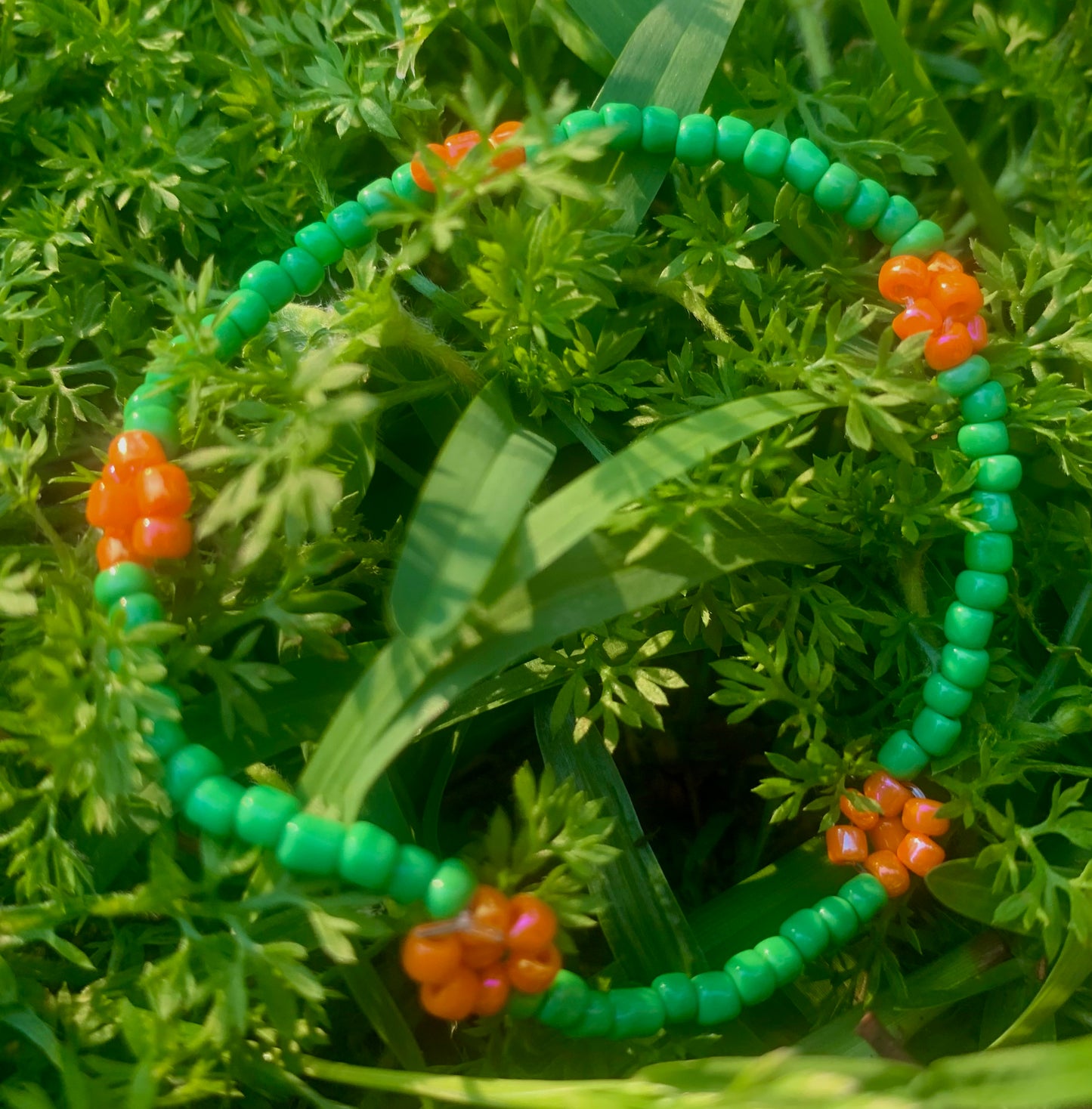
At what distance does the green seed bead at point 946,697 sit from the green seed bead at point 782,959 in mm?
382

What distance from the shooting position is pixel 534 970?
1.23 m

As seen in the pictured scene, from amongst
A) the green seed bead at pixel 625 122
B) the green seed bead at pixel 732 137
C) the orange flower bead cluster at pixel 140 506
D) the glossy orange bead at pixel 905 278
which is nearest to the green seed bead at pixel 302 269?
the orange flower bead cluster at pixel 140 506

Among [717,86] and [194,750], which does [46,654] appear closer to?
[194,750]

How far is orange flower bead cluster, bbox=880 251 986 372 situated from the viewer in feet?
4.98

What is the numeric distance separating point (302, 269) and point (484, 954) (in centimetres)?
96

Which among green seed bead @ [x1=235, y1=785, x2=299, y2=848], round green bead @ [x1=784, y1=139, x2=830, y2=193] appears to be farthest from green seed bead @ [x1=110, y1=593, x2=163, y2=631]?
round green bead @ [x1=784, y1=139, x2=830, y2=193]

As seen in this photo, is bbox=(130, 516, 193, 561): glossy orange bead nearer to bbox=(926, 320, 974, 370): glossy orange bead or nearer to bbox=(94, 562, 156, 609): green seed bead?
bbox=(94, 562, 156, 609): green seed bead

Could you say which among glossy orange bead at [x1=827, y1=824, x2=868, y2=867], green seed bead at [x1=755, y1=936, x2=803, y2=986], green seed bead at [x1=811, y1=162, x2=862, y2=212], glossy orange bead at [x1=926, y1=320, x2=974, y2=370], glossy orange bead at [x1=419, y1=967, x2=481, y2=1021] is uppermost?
green seed bead at [x1=811, y1=162, x2=862, y2=212]

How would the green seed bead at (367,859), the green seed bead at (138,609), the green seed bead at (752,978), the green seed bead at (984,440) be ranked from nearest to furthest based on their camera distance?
1. the green seed bead at (367,859)
2. the green seed bead at (138,609)
3. the green seed bead at (752,978)
4. the green seed bead at (984,440)

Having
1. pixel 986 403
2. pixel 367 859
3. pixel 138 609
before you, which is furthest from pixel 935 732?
pixel 138 609

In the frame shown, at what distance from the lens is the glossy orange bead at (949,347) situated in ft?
4.96

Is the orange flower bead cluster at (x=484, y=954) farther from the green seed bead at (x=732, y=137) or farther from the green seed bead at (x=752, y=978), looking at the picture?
the green seed bead at (x=732, y=137)

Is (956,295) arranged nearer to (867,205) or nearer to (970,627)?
(867,205)

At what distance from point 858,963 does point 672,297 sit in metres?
1.02
